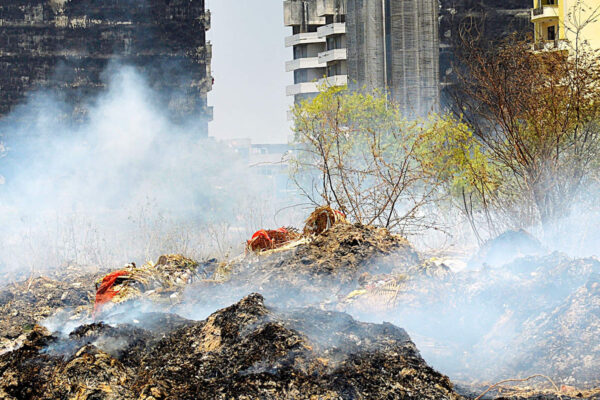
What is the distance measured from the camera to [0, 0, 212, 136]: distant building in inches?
813

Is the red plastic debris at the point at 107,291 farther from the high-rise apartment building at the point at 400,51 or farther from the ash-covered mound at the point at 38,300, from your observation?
the high-rise apartment building at the point at 400,51

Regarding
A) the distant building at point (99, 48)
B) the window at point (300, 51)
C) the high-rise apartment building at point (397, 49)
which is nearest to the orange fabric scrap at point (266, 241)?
the distant building at point (99, 48)

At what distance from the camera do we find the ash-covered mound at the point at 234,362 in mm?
4395

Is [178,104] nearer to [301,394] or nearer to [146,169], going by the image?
[146,169]

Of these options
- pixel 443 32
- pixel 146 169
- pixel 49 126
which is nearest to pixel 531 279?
pixel 146 169

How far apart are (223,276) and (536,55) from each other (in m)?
5.59

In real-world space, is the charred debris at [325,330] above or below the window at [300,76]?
below

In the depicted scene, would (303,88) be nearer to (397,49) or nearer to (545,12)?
(545,12)

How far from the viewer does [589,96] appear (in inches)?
426

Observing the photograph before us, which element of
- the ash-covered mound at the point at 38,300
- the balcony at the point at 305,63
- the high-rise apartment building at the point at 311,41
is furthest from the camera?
the balcony at the point at 305,63

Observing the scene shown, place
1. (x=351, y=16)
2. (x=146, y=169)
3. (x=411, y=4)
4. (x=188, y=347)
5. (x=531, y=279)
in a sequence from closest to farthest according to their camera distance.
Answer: (x=188, y=347), (x=531, y=279), (x=146, y=169), (x=411, y=4), (x=351, y=16)

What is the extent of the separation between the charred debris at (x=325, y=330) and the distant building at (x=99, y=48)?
40.6 feet

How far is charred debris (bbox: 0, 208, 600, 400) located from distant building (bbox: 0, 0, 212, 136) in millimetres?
12373

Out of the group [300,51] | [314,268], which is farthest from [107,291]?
[300,51]
